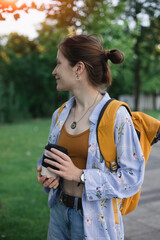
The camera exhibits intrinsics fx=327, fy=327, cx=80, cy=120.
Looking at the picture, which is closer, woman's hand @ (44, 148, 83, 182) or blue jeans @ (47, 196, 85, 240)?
woman's hand @ (44, 148, 83, 182)

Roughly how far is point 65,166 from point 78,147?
0.17 meters

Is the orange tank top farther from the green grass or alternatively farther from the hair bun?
the green grass

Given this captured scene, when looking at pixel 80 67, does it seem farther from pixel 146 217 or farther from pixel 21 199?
pixel 21 199

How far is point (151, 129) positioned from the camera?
6.75ft

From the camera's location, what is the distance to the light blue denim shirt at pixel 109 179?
75.5 inches

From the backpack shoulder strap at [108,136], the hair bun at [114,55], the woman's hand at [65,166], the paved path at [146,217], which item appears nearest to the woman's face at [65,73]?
the hair bun at [114,55]

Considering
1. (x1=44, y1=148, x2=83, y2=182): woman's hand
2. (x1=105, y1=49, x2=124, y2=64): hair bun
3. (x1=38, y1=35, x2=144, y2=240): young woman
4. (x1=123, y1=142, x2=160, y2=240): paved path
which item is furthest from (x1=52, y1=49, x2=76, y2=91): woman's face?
(x1=123, y1=142, x2=160, y2=240): paved path

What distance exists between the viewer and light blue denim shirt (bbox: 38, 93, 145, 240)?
1.92 m

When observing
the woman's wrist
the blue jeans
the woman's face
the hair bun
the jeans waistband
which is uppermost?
the hair bun

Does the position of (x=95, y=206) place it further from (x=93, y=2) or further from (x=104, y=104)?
(x=93, y=2)

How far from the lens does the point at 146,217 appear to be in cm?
454

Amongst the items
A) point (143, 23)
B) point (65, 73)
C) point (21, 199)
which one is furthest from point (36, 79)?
point (65, 73)

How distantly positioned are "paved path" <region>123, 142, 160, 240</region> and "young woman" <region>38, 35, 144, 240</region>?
204cm

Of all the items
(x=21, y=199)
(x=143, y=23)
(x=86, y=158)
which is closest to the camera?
(x=86, y=158)
